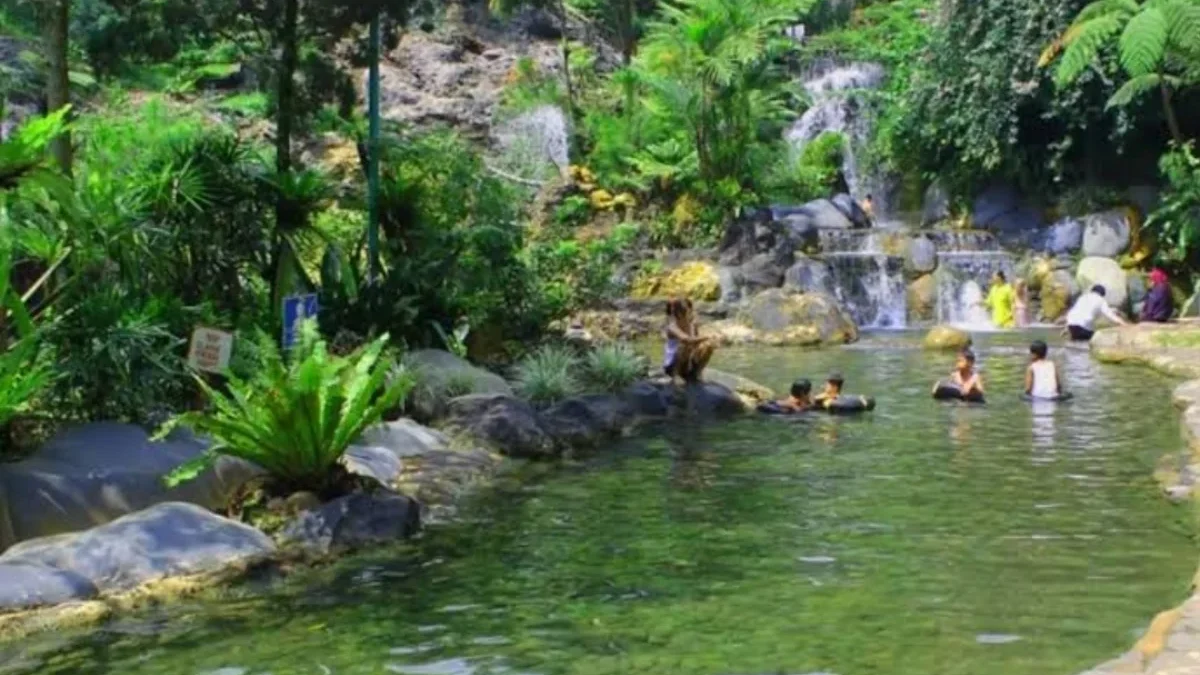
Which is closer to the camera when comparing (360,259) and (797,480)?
(797,480)

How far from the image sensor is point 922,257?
2723cm

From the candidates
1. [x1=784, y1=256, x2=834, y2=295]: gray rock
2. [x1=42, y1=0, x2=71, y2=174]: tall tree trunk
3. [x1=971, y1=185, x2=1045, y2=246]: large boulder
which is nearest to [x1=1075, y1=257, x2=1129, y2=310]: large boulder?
[x1=971, y1=185, x2=1045, y2=246]: large boulder

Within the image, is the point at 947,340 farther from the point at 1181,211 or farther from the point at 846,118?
the point at 846,118

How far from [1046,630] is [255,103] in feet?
93.8

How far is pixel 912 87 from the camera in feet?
102

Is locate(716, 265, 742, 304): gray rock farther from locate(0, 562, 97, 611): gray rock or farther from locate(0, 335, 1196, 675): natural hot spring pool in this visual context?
locate(0, 562, 97, 611): gray rock

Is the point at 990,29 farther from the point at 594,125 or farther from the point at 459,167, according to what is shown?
the point at 459,167

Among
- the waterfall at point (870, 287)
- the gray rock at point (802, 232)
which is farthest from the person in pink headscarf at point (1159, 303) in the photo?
the gray rock at point (802, 232)

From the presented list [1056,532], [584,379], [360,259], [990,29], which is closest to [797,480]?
[1056,532]

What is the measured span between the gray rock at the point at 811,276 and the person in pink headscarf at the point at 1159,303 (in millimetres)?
5561

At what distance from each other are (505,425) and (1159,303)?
47.7ft

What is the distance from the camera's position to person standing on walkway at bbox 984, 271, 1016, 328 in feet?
82.9

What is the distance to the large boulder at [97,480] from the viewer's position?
871 cm

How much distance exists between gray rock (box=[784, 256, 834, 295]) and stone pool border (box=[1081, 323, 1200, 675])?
6.10 meters
